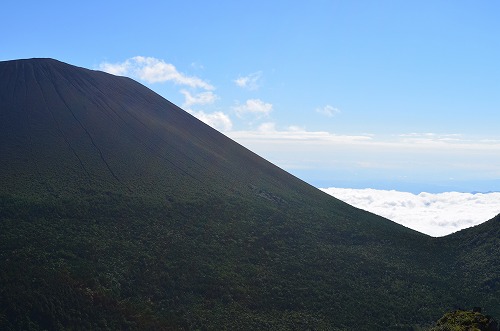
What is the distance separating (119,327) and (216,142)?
76500 mm

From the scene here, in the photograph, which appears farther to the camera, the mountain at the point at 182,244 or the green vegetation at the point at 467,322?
the mountain at the point at 182,244

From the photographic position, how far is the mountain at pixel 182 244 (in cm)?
3781

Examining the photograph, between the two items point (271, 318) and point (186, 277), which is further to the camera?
point (186, 277)

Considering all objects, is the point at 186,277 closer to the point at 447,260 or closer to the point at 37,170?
the point at 37,170

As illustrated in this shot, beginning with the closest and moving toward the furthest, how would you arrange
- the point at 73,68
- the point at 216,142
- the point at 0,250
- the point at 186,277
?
the point at 0,250
the point at 186,277
the point at 216,142
the point at 73,68

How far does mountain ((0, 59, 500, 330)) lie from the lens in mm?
37812

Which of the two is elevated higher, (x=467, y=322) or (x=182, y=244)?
(x=467, y=322)

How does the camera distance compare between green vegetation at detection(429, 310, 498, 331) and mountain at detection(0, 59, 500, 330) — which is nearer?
green vegetation at detection(429, 310, 498, 331)

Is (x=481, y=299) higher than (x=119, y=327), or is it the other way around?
(x=481, y=299)

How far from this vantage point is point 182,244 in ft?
173

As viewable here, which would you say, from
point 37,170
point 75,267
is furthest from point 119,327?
point 37,170

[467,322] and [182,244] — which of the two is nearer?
[467,322]

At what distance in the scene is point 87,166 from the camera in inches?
2795

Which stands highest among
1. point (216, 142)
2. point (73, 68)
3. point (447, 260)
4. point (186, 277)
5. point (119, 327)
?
point (73, 68)
